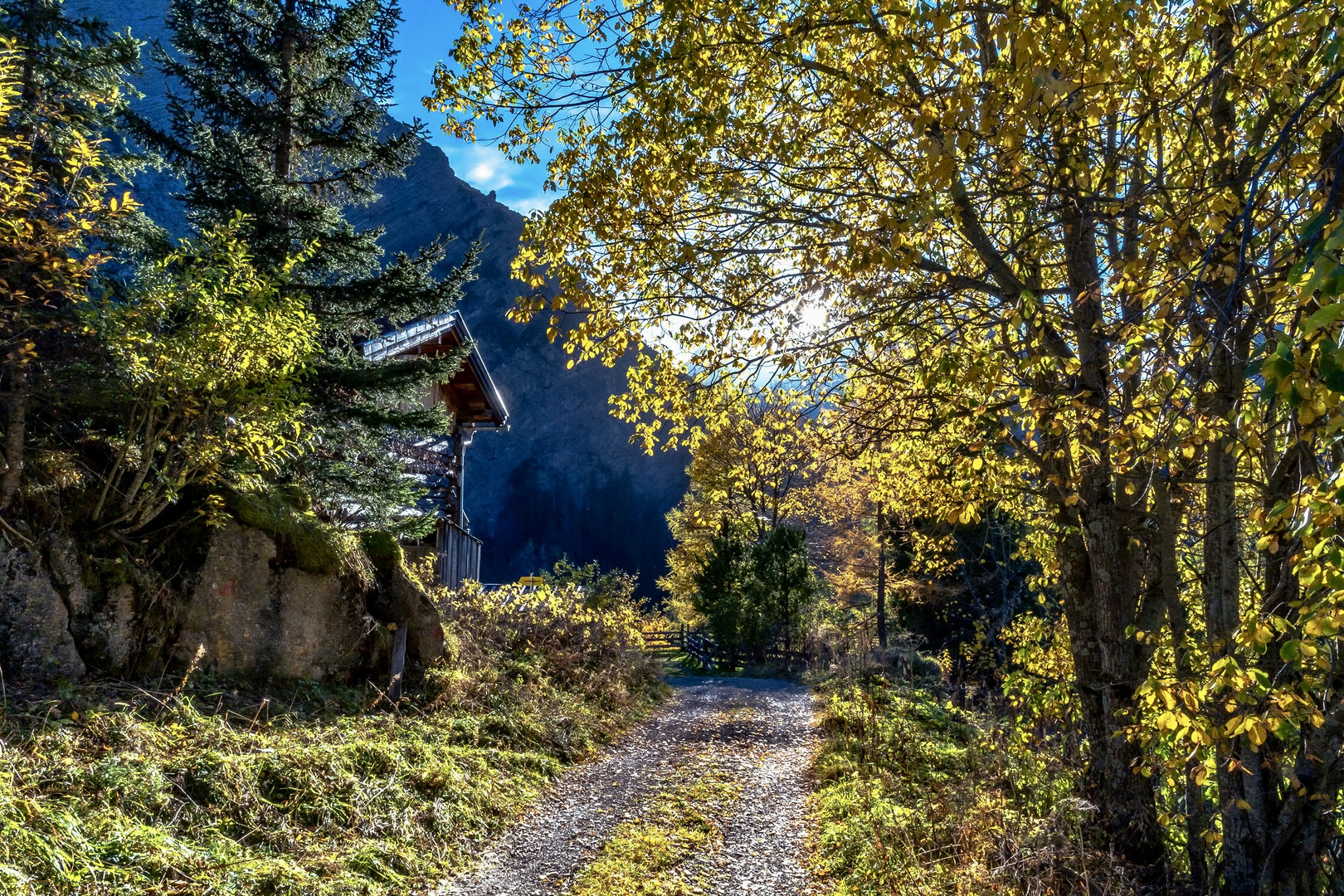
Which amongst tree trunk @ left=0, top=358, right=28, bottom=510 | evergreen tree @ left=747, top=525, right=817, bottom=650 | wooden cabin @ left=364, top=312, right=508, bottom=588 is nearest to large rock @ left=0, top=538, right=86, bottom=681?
tree trunk @ left=0, top=358, right=28, bottom=510

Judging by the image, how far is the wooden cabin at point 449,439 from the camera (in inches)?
565

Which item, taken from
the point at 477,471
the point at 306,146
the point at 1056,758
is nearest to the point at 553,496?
the point at 477,471

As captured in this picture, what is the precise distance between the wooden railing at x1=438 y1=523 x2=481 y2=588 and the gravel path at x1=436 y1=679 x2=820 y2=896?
217 inches

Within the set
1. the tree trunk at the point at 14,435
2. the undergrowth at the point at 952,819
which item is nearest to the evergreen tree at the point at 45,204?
the tree trunk at the point at 14,435

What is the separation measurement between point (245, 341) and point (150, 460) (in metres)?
1.39

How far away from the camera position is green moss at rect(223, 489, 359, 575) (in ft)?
25.1

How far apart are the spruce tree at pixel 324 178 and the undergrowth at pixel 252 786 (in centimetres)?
344

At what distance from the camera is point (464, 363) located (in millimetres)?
17344

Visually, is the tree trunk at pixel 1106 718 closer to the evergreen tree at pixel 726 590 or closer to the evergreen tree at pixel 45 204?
the evergreen tree at pixel 45 204

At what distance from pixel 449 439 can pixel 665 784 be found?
1287 cm

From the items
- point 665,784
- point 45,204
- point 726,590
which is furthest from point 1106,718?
point 726,590

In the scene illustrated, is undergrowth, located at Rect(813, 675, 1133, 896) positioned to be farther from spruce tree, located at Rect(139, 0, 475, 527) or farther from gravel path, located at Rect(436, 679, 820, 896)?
spruce tree, located at Rect(139, 0, 475, 527)

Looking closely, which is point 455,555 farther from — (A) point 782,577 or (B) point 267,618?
(A) point 782,577

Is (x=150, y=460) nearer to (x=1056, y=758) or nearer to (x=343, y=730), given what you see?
(x=343, y=730)
